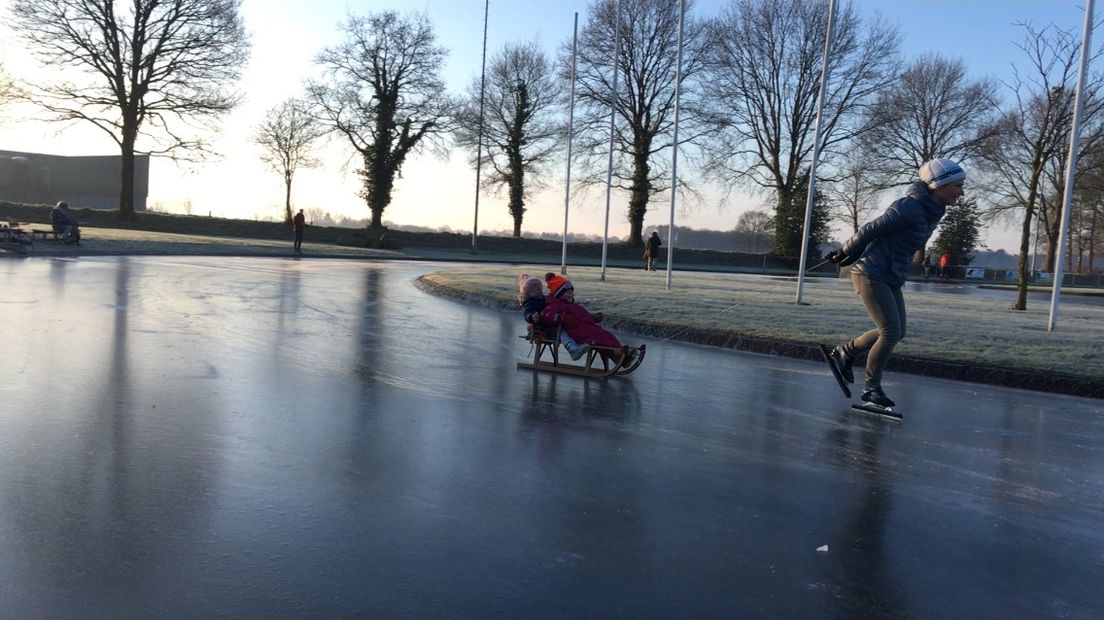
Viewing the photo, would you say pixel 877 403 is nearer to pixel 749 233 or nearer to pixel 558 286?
pixel 558 286

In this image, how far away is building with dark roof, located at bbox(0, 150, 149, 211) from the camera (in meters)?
72.9

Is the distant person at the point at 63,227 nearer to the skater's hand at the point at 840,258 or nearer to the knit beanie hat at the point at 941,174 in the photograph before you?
the skater's hand at the point at 840,258

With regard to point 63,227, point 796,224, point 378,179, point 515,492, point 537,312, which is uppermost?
point 378,179

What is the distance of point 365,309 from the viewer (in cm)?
1423

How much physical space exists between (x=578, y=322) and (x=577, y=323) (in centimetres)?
2

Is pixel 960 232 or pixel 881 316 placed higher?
pixel 960 232

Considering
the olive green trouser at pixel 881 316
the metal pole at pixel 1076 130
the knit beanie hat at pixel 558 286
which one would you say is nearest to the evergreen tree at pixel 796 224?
the metal pole at pixel 1076 130

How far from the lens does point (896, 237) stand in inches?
272

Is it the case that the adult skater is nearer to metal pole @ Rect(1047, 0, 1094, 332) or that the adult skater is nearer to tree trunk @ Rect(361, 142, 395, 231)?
metal pole @ Rect(1047, 0, 1094, 332)

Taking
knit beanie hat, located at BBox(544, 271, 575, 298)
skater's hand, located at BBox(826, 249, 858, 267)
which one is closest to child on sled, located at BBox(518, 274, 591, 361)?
knit beanie hat, located at BBox(544, 271, 575, 298)

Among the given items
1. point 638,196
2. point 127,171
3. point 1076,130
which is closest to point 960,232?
point 638,196

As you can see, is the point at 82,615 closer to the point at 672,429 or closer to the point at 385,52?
the point at 672,429

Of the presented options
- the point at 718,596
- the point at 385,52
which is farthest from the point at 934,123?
the point at 718,596

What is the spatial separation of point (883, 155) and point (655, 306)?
37154mm
